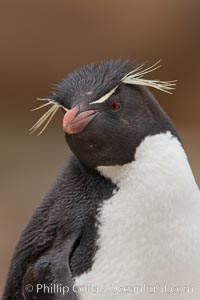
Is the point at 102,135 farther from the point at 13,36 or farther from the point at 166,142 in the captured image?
the point at 13,36

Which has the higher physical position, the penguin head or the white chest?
the penguin head

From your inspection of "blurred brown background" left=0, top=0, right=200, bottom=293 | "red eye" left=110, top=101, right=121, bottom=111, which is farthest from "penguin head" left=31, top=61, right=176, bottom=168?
"blurred brown background" left=0, top=0, right=200, bottom=293

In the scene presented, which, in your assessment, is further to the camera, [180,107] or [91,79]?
[180,107]

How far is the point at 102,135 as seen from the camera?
101 cm

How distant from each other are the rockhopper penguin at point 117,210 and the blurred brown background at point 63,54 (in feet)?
6.85

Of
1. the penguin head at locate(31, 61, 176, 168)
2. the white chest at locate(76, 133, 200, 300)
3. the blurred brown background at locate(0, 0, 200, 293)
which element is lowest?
the blurred brown background at locate(0, 0, 200, 293)

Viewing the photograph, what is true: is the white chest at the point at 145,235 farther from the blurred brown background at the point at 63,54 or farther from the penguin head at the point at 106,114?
the blurred brown background at the point at 63,54

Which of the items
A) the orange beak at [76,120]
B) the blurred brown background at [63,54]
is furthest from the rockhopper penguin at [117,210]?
the blurred brown background at [63,54]

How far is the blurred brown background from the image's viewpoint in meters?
3.34

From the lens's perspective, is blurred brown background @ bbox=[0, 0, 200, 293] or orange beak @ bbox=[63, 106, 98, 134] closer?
orange beak @ bbox=[63, 106, 98, 134]

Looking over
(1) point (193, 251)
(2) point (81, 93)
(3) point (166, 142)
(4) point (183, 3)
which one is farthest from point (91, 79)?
(4) point (183, 3)

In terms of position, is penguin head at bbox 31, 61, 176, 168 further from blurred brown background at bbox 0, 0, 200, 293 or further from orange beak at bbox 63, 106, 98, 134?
blurred brown background at bbox 0, 0, 200, 293

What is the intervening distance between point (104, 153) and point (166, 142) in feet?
0.32

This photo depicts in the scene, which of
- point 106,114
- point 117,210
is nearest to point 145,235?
point 117,210
